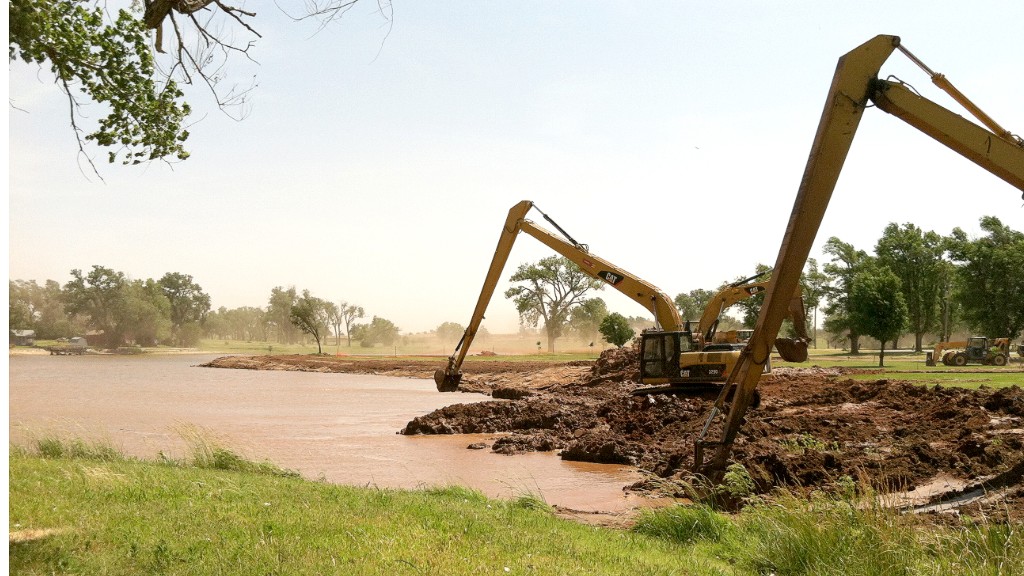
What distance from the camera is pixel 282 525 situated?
7.93 meters

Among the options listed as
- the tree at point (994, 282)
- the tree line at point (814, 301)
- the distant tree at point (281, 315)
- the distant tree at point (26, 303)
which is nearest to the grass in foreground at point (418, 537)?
the tree line at point (814, 301)

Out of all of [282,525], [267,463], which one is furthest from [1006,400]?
[282,525]

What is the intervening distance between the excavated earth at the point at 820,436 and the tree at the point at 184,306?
12033 cm

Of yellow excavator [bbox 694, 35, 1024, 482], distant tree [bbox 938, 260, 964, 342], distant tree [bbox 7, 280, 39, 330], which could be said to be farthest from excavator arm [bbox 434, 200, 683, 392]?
distant tree [bbox 7, 280, 39, 330]

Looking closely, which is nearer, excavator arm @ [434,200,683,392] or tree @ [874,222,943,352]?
excavator arm @ [434,200,683,392]

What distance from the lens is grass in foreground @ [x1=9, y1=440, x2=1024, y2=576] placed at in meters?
6.83

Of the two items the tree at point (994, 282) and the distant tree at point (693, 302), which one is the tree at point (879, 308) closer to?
the tree at point (994, 282)

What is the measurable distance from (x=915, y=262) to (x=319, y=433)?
3152 inches

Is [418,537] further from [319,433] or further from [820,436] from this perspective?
[319,433]

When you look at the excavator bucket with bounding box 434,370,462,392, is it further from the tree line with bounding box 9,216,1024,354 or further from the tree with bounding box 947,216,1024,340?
the tree with bounding box 947,216,1024,340

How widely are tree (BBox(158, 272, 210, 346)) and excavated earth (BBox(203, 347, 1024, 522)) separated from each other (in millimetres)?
120325

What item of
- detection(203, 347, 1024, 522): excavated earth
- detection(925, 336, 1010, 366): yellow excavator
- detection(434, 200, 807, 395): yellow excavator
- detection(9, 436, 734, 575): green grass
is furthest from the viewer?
detection(925, 336, 1010, 366): yellow excavator

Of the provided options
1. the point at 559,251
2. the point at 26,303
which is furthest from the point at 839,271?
the point at 26,303

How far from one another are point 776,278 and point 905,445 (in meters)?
6.27
